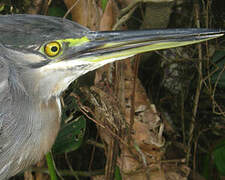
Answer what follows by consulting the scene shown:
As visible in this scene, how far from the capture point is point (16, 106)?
1337 millimetres

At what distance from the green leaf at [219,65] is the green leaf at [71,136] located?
3.05 ft

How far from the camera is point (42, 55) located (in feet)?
4.25

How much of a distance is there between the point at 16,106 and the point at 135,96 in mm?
881

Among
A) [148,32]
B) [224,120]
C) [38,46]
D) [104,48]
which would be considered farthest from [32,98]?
[224,120]

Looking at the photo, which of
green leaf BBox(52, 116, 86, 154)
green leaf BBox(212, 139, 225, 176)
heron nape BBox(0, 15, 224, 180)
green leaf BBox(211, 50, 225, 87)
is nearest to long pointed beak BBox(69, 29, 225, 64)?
heron nape BBox(0, 15, 224, 180)

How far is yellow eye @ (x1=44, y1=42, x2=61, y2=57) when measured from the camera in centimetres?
129

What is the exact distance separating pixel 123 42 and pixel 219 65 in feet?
3.64

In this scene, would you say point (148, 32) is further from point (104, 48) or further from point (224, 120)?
point (224, 120)

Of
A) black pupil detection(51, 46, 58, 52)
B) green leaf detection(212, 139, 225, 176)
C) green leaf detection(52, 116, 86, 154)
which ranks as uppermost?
black pupil detection(51, 46, 58, 52)

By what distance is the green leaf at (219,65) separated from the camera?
85.6 inches

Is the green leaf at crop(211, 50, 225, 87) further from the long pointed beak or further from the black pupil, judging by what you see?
the black pupil

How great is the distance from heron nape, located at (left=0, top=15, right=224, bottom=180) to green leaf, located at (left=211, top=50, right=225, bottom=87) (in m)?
0.84

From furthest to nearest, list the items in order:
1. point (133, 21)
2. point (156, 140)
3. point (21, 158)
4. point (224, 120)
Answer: point (133, 21)
point (224, 120)
point (156, 140)
point (21, 158)

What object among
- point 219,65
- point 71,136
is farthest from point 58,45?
point 219,65
